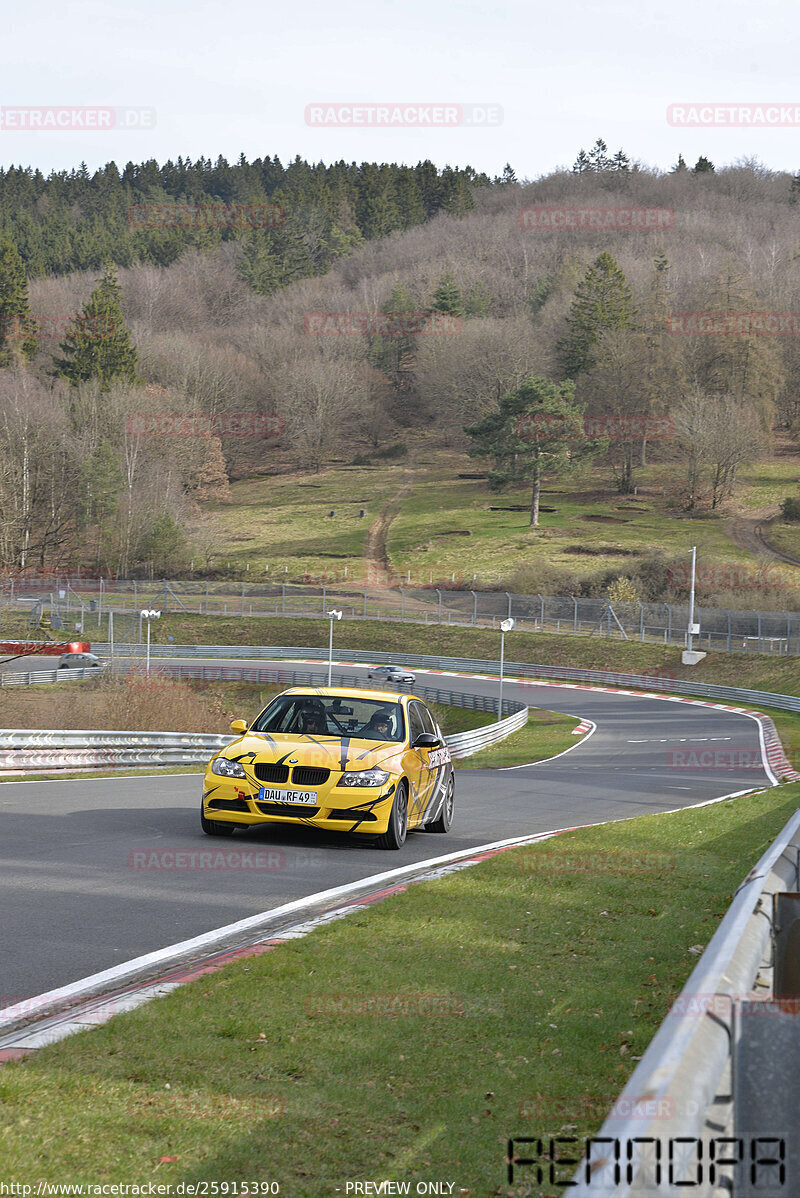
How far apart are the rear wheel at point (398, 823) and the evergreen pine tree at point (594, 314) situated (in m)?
102

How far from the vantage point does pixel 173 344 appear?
115 m

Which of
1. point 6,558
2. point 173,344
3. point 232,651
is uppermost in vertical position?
point 173,344

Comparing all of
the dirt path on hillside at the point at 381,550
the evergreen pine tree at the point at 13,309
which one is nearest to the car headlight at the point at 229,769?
the dirt path on hillside at the point at 381,550

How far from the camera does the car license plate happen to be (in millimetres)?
11586

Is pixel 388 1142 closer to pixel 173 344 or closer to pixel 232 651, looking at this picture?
pixel 232 651

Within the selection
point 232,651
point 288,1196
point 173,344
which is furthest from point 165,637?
point 288,1196

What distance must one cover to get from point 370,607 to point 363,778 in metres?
62.9

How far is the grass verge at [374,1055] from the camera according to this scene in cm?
402

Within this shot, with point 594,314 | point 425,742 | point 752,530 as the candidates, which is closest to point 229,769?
point 425,742

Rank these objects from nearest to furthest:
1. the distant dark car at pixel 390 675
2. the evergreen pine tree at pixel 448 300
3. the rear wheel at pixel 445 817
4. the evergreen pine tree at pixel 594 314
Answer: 1. the rear wheel at pixel 445 817
2. the distant dark car at pixel 390 675
3. the evergreen pine tree at pixel 594 314
4. the evergreen pine tree at pixel 448 300

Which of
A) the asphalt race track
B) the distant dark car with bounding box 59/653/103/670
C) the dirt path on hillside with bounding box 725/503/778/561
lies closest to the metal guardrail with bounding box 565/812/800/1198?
the asphalt race track

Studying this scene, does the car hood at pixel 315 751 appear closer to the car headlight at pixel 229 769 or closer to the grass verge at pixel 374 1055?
the car headlight at pixel 229 769

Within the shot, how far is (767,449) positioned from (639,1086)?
101612 millimetres

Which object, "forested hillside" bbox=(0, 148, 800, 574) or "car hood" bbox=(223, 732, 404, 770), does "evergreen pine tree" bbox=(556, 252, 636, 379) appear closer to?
"forested hillside" bbox=(0, 148, 800, 574)
